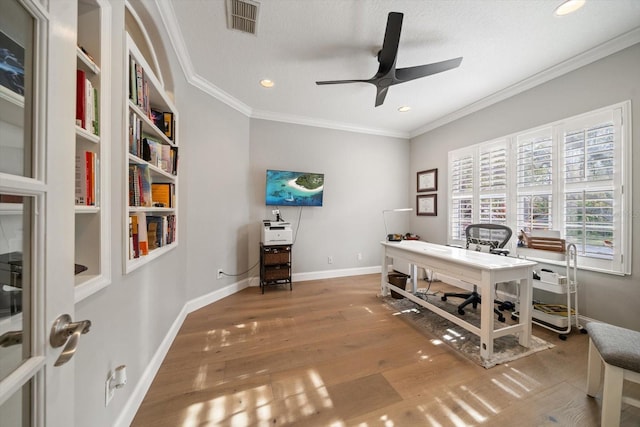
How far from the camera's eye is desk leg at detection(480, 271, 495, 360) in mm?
1775

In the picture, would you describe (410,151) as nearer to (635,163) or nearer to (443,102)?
(443,102)

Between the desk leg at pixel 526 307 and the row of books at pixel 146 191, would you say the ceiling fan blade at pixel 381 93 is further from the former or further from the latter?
the row of books at pixel 146 191

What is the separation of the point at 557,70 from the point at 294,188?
3.40m

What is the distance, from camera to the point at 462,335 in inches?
84.4

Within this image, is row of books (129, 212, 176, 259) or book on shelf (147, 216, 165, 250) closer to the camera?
row of books (129, 212, 176, 259)

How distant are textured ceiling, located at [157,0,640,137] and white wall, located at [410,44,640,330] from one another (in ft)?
0.42

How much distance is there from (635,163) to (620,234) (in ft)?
2.09

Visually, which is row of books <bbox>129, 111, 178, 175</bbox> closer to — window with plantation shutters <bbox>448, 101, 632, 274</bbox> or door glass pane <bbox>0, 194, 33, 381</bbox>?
door glass pane <bbox>0, 194, 33, 381</bbox>

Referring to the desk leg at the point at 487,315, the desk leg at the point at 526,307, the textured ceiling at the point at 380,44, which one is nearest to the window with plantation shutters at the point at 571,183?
the textured ceiling at the point at 380,44

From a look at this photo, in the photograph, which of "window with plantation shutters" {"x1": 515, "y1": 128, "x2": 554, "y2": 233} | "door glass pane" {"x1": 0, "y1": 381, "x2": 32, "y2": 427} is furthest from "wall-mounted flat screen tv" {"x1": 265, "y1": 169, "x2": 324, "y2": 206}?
"door glass pane" {"x1": 0, "y1": 381, "x2": 32, "y2": 427}

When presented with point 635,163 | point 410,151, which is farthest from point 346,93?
point 635,163

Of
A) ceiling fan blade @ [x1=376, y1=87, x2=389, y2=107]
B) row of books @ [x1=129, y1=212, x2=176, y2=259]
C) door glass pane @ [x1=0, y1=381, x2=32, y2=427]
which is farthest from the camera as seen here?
ceiling fan blade @ [x1=376, y1=87, x2=389, y2=107]

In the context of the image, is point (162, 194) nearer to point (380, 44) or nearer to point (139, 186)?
point (139, 186)

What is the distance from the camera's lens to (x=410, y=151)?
4543 millimetres
